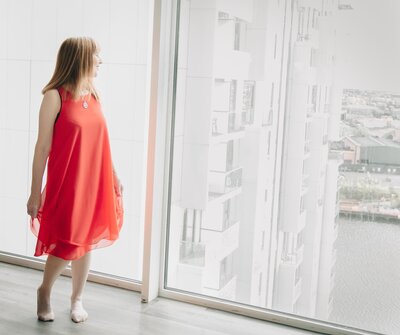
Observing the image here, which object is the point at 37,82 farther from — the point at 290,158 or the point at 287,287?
the point at 287,287

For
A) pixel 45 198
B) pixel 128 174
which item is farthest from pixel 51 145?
pixel 128 174

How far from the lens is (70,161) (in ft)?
8.84

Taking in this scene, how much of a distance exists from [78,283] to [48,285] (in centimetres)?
16

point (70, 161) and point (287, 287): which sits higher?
point (70, 161)

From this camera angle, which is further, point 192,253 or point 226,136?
point 192,253

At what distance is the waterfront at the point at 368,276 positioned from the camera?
2.79m

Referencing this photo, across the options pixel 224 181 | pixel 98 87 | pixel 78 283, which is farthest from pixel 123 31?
pixel 78 283

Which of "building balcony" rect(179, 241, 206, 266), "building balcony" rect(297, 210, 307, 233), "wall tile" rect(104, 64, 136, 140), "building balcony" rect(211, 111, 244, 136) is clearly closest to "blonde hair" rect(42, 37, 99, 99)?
"wall tile" rect(104, 64, 136, 140)

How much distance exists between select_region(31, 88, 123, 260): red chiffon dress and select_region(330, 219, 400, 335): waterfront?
3.97 feet

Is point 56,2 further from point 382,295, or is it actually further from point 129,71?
point 382,295

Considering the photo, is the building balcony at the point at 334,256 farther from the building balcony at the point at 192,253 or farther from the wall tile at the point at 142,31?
the wall tile at the point at 142,31

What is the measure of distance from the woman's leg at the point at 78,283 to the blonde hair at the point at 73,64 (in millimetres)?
809

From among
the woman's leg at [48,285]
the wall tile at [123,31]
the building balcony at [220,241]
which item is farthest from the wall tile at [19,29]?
the building balcony at [220,241]

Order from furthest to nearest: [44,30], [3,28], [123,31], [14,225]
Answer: [14,225]
[3,28]
[44,30]
[123,31]
